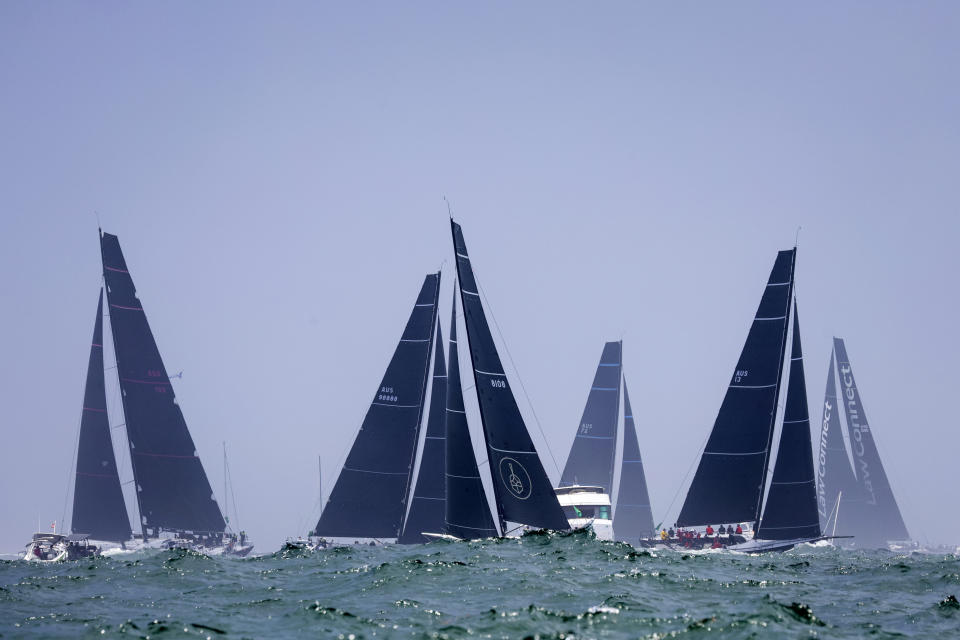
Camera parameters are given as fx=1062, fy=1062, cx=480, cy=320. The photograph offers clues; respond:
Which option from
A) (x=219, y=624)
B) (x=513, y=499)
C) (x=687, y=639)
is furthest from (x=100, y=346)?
(x=687, y=639)

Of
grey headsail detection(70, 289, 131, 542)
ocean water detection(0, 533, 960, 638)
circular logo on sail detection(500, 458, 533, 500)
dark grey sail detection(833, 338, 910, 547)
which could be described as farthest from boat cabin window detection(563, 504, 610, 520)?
dark grey sail detection(833, 338, 910, 547)

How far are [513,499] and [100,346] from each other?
30.5 m

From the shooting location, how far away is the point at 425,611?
17484 millimetres

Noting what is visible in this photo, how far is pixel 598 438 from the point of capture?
72.9 m

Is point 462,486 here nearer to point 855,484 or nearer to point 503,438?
point 503,438

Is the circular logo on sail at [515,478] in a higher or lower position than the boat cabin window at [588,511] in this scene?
higher

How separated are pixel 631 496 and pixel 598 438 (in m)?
4.57

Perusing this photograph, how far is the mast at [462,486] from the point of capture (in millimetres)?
37312

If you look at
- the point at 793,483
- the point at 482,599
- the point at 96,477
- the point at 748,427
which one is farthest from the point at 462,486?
the point at 96,477

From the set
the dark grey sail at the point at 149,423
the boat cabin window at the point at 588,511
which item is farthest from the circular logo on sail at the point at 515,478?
the dark grey sail at the point at 149,423

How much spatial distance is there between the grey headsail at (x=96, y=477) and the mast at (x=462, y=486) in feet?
83.3

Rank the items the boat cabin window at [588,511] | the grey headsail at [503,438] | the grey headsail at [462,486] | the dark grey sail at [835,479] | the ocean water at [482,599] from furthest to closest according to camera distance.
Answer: the dark grey sail at [835,479], the boat cabin window at [588,511], the grey headsail at [462,486], the grey headsail at [503,438], the ocean water at [482,599]

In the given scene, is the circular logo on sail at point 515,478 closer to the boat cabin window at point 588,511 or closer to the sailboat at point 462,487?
the sailboat at point 462,487

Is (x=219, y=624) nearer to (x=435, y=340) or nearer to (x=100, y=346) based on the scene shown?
(x=435, y=340)
